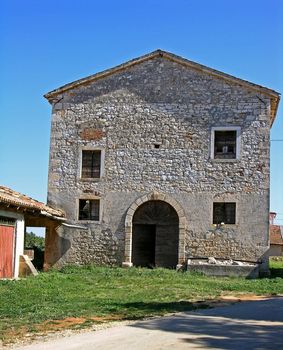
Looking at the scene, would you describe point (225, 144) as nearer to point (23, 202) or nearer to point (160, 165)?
point (160, 165)

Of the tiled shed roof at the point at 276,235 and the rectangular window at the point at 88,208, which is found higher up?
the rectangular window at the point at 88,208

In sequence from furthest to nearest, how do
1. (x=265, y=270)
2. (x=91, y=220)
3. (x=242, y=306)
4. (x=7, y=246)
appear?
(x=91, y=220), (x=265, y=270), (x=7, y=246), (x=242, y=306)

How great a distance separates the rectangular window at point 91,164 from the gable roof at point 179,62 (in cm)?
303

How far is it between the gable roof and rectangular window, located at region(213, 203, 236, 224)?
4.58 m

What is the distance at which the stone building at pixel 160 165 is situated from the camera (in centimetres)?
2284

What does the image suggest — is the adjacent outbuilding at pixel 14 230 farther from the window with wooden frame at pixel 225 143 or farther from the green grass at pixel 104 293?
the window with wooden frame at pixel 225 143

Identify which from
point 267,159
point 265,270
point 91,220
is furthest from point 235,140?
point 91,220

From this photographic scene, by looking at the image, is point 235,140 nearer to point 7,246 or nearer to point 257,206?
point 257,206

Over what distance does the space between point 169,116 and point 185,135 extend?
1.06 m

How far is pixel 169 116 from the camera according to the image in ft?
77.7

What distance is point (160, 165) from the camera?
23594 mm

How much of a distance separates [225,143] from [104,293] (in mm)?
9990

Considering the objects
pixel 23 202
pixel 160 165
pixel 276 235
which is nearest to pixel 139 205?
pixel 160 165

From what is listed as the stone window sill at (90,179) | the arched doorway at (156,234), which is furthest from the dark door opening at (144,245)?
the stone window sill at (90,179)
